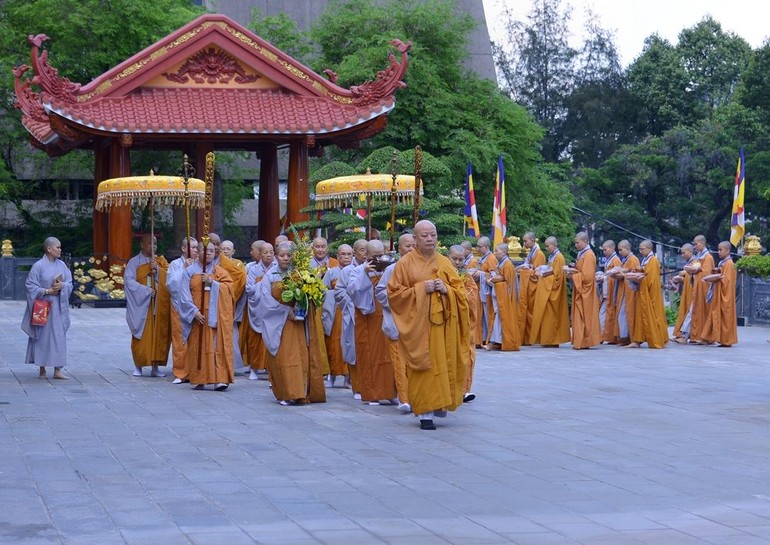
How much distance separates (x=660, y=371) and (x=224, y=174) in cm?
2415

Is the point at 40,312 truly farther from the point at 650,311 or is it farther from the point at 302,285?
the point at 650,311

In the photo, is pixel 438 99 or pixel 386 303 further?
pixel 438 99

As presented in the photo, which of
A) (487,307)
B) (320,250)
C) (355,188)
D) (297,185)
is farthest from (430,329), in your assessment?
(297,185)

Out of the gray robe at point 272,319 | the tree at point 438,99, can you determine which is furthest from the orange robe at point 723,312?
the tree at point 438,99

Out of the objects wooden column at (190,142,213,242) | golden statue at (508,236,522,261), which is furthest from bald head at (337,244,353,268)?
wooden column at (190,142,213,242)

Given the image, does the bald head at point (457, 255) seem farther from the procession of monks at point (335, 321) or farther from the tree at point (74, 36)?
the tree at point (74, 36)

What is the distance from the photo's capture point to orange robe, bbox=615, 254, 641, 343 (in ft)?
65.3

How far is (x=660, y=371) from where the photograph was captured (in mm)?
15672

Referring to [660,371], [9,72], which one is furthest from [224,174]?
[660,371]

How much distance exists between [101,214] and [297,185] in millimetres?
5815

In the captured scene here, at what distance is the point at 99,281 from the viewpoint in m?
29.5

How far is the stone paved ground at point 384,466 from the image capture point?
6758 mm

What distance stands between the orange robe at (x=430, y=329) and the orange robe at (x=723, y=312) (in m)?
10.0

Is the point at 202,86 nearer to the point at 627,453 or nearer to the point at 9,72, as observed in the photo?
the point at 9,72
